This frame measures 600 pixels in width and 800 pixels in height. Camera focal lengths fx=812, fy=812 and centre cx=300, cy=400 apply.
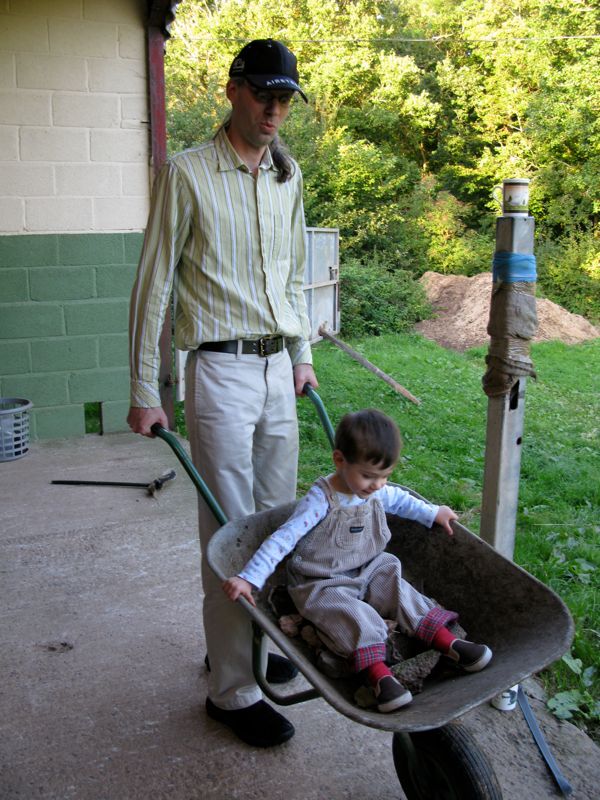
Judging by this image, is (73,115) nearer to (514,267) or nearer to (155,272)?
(155,272)

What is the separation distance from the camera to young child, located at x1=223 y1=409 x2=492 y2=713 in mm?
1922

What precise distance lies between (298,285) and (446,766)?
1586 millimetres

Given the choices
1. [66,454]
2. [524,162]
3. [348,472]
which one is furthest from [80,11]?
[524,162]

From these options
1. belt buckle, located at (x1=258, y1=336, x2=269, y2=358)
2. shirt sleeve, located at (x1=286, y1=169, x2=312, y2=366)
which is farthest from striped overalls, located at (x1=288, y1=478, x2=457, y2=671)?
shirt sleeve, located at (x1=286, y1=169, x2=312, y2=366)

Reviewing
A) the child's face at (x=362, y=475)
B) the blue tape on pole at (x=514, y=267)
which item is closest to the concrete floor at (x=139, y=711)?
the child's face at (x=362, y=475)

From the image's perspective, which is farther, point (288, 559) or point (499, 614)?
point (288, 559)

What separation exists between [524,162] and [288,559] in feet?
55.0

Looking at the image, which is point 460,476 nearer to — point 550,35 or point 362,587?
point 362,587

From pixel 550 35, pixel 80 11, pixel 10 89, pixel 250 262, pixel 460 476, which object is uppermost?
→ pixel 550 35

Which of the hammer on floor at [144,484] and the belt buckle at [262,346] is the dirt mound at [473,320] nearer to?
the hammer on floor at [144,484]

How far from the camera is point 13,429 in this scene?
517cm

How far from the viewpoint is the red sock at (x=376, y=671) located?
183 cm

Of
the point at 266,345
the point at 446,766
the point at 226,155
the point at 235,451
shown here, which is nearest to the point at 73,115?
the point at 226,155

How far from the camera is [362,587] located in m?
2.08
